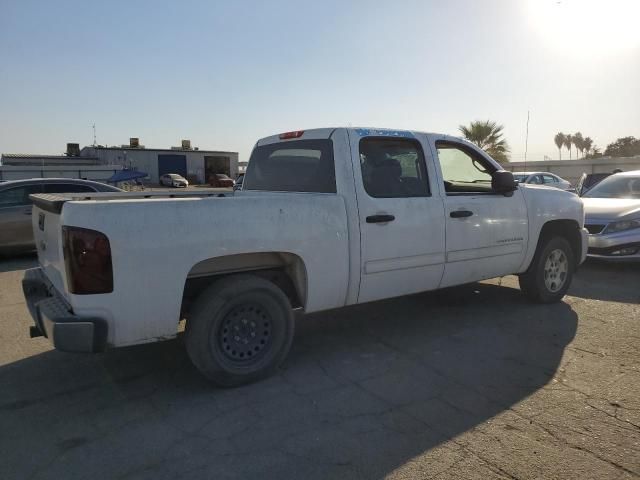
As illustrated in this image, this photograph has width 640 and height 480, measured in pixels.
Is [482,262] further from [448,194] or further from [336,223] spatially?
[336,223]

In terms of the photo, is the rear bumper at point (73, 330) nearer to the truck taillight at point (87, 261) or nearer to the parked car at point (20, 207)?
the truck taillight at point (87, 261)

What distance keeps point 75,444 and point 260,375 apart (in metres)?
1.31

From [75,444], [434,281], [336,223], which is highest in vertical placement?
[336,223]

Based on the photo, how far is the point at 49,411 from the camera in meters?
3.30

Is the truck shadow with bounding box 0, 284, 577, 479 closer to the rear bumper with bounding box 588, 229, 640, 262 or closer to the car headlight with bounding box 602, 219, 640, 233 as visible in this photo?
the rear bumper with bounding box 588, 229, 640, 262

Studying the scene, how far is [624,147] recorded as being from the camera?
56.4m

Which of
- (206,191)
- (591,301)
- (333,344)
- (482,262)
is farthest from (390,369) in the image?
(591,301)

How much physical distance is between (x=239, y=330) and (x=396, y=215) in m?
1.65

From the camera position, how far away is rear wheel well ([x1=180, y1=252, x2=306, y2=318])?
3.57 m

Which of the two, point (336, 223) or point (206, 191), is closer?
point (336, 223)

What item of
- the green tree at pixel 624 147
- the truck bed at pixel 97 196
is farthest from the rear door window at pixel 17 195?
the green tree at pixel 624 147

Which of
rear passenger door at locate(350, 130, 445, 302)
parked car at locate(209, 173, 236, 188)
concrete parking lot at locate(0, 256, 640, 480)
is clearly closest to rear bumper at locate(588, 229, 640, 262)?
concrete parking lot at locate(0, 256, 640, 480)

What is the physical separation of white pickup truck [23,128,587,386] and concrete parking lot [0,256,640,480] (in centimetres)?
51

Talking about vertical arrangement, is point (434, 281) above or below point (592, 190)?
below
